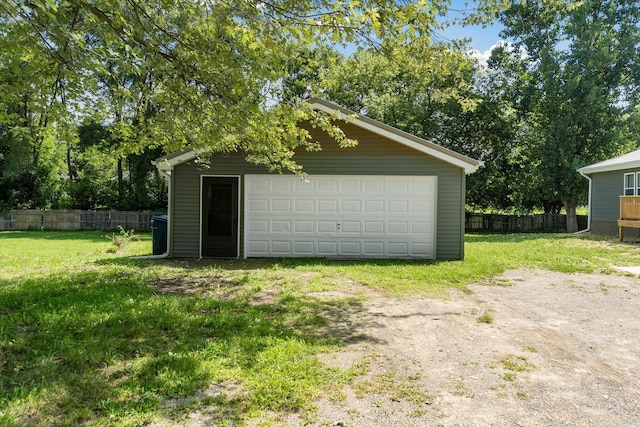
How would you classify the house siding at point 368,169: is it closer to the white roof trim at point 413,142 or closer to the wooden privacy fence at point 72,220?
the white roof trim at point 413,142

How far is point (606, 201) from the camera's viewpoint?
16547 millimetres

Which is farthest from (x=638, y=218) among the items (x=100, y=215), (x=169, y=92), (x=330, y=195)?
(x=100, y=215)

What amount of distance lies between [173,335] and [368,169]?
664 cm

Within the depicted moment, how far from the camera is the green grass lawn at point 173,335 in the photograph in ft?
9.28

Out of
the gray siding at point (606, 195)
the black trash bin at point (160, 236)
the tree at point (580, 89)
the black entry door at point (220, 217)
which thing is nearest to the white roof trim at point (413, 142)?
the black entry door at point (220, 217)

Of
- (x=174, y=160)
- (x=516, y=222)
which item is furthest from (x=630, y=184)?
(x=174, y=160)

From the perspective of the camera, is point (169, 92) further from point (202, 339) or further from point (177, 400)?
point (177, 400)

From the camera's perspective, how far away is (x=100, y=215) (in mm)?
21141

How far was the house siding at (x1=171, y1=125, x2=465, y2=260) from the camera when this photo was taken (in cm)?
980

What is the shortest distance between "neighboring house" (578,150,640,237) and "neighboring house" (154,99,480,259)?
9.49 metres

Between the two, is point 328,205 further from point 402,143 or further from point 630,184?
point 630,184

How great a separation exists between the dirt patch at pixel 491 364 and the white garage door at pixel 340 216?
3972mm

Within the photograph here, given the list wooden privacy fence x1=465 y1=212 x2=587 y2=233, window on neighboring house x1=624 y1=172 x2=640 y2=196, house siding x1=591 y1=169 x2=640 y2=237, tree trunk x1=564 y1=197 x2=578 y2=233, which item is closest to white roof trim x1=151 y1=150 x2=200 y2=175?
house siding x1=591 y1=169 x2=640 y2=237

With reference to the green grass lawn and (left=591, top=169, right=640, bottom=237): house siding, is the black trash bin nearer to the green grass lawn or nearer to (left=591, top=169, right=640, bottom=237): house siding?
the green grass lawn
